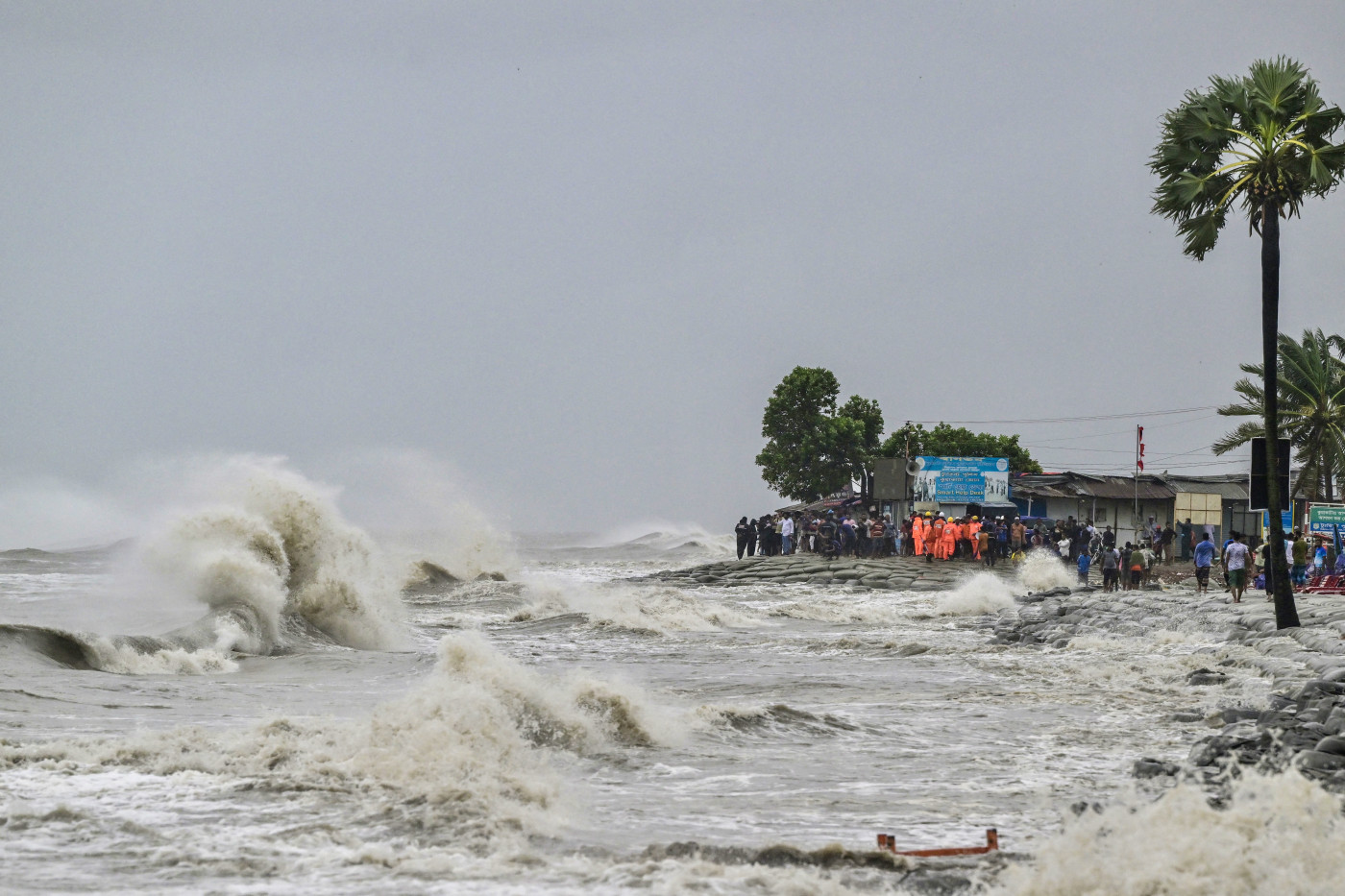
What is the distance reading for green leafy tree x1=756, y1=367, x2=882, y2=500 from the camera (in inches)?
2456

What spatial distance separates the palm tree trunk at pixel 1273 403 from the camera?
1464 cm

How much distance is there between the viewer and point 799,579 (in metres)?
34.3

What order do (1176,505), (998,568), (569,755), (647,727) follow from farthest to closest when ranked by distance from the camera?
(1176,505) < (998,568) < (647,727) < (569,755)

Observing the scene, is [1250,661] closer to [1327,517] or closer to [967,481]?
[1327,517]

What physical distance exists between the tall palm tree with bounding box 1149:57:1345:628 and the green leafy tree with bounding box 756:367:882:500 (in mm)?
46692

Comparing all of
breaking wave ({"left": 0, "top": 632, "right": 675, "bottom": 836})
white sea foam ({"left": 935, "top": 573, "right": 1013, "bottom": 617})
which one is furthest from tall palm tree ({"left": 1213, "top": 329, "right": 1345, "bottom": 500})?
breaking wave ({"left": 0, "top": 632, "right": 675, "bottom": 836})

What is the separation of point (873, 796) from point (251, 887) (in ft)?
12.6

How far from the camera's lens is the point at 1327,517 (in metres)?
25.4

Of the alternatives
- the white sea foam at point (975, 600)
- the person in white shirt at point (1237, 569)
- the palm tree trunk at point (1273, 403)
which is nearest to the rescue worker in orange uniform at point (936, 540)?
the white sea foam at point (975, 600)

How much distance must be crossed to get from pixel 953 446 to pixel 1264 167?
57.1 metres

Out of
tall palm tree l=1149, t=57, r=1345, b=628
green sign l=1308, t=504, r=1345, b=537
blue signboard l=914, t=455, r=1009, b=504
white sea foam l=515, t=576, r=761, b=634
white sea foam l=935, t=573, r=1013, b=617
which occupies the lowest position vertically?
white sea foam l=515, t=576, r=761, b=634

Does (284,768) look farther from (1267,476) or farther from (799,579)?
(799,579)

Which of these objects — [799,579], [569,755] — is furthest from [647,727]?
[799,579]

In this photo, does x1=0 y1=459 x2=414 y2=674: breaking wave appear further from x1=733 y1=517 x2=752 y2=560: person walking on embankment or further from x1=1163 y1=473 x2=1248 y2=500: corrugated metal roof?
x1=1163 y1=473 x2=1248 y2=500: corrugated metal roof
